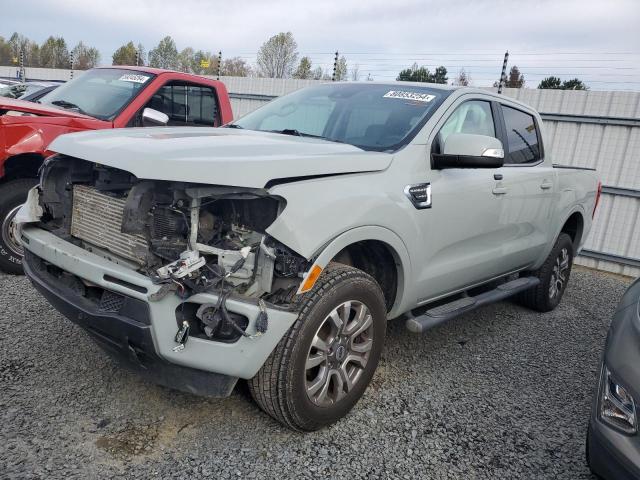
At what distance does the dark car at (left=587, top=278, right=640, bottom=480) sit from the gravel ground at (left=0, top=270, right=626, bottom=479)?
21.2 inches

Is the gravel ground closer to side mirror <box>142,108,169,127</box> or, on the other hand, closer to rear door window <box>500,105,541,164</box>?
rear door window <box>500,105,541,164</box>

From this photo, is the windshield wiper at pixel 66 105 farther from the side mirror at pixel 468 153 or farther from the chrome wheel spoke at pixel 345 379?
A: the chrome wheel spoke at pixel 345 379

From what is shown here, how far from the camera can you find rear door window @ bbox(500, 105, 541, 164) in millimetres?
4270

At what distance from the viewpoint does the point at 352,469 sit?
8.20ft

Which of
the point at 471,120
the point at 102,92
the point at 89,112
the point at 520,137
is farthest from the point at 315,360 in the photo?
the point at 102,92

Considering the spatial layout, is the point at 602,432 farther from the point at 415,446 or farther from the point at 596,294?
the point at 596,294

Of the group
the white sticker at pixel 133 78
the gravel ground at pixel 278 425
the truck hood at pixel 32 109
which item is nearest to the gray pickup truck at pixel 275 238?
the gravel ground at pixel 278 425

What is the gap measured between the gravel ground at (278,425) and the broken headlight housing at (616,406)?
0.63m

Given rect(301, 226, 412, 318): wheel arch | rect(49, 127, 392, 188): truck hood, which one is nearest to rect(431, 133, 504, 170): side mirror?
rect(49, 127, 392, 188): truck hood

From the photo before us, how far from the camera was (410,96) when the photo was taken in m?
3.56

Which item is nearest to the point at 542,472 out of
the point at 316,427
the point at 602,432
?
the point at 602,432

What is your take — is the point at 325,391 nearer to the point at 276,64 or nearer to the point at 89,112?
the point at 89,112

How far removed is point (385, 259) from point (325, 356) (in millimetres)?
735

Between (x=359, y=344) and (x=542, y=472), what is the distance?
108 centimetres
